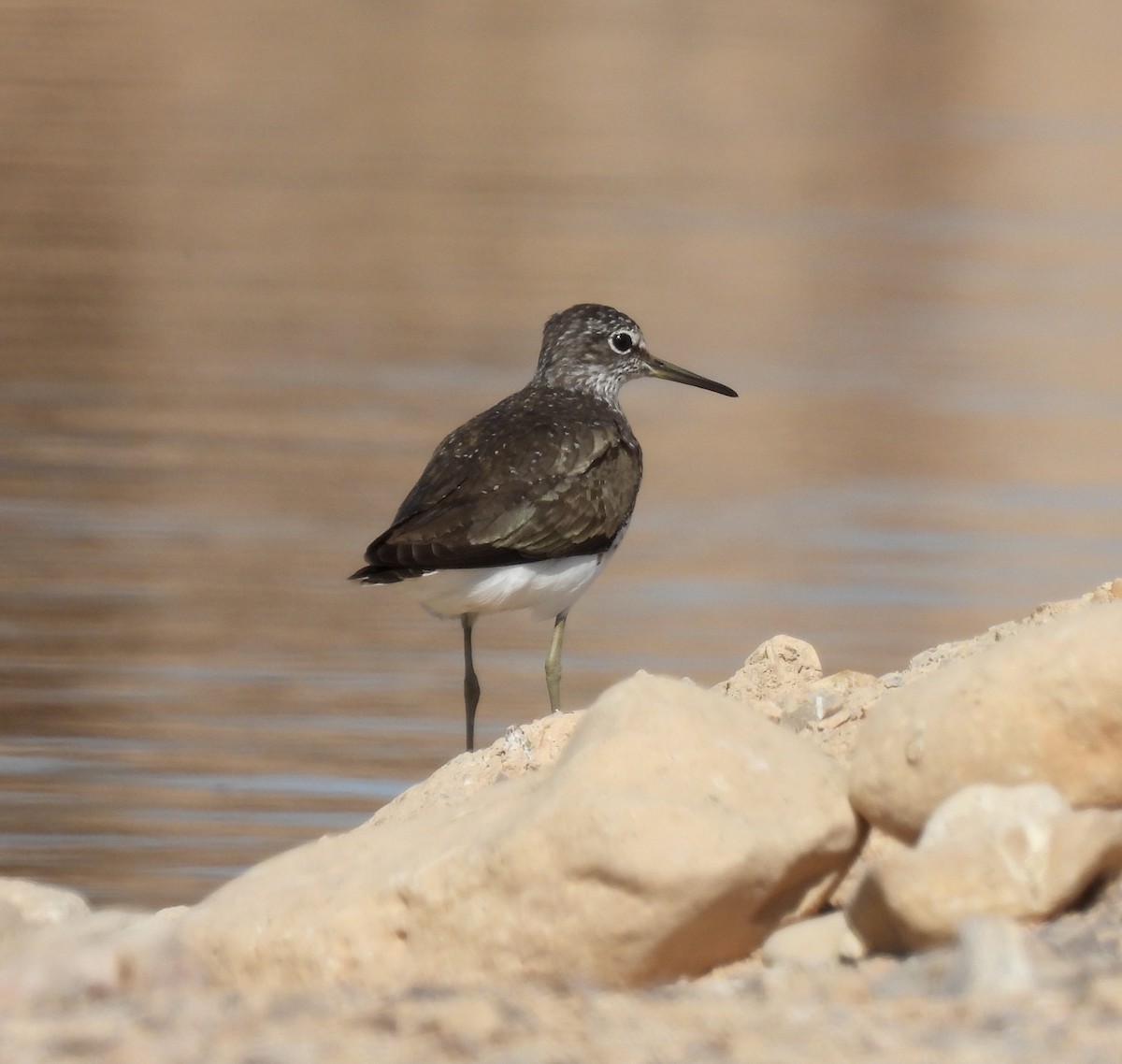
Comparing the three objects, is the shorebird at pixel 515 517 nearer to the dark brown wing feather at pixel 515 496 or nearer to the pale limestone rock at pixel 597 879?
the dark brown wing feather at pixel 515 496

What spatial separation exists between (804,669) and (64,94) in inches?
821

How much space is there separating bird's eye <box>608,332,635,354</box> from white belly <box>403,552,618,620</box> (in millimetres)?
1298

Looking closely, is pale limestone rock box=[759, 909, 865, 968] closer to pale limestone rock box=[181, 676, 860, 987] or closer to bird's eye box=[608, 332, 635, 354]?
pale limestone rock box=[181, 676, 860, 987]

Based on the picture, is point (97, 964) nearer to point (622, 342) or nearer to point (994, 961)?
point (994, 961)

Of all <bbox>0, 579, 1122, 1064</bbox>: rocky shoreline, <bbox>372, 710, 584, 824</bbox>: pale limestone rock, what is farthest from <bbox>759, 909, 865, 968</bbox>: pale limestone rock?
<bbox>372, 710, 584, 824</bbox>: pale limestone rock

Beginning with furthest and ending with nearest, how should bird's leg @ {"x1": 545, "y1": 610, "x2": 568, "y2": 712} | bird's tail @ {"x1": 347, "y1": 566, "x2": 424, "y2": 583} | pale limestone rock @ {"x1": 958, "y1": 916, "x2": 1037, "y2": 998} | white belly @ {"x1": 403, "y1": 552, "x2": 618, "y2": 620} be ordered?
1. bird's leg @ {"x1": 545, "y1": 610, "x2": 568, "y2": 712}
2. white belly @ {"x1": 403, "y1": 552, "x2": 618, "y2": 620}
3. bird's tail @ {"x1": 347, "y1": 566, "x2": 424, "y2": 583}
4. pale limestone rock @ {"x1": 958, "y1": 916, "x2": 1037, "y2": 998}

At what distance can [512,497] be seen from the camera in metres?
7.85

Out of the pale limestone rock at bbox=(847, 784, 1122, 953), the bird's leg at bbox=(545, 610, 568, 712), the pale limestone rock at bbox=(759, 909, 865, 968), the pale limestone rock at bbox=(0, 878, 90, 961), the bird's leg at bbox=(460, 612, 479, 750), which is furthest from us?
the bird's leg at bbox=(545, 610, 568, 712)

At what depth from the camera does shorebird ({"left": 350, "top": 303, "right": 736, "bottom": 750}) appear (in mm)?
7652

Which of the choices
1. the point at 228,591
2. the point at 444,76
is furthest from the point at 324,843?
the point at 444,76

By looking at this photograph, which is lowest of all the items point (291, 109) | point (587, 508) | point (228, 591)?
point (228, 591)

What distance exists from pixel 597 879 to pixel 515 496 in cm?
331

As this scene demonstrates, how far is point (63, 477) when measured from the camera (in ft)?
39.7

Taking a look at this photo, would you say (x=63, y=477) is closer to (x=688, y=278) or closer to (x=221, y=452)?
(x=221, y=452)
